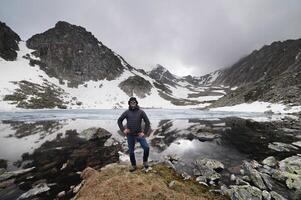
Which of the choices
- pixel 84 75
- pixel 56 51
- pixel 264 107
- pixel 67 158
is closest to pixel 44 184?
pixel 67 158

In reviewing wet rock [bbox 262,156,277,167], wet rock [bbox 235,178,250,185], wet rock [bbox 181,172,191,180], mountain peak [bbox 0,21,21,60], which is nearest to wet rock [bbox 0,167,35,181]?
wet rock [bbox 181,172,191,180]

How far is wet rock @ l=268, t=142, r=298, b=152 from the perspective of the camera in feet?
59.5

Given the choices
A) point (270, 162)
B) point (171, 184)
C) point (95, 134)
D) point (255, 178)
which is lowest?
point (255, 178)

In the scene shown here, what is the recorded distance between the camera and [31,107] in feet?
263

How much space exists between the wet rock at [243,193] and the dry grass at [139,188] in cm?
50

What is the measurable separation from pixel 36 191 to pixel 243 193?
31.7ft

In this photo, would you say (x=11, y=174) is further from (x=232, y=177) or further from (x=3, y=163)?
(x=232, y=177)

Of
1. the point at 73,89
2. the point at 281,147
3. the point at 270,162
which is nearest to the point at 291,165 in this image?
the point at 270,162

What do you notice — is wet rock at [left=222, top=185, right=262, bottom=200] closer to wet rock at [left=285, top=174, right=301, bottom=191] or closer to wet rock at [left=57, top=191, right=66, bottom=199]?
wet rock at [left=285, top=174, right=301, bottom=191]

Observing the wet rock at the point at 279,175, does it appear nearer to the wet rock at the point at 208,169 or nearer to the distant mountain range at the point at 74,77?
the wet rock at the point at 208,169

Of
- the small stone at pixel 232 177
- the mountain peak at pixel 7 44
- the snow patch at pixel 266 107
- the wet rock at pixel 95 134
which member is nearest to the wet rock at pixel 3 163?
the wet rock at pixel 95 134

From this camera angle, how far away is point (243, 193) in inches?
370

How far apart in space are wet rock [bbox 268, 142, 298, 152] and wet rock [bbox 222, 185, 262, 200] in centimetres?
1016

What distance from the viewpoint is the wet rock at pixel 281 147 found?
1814 centimetres
